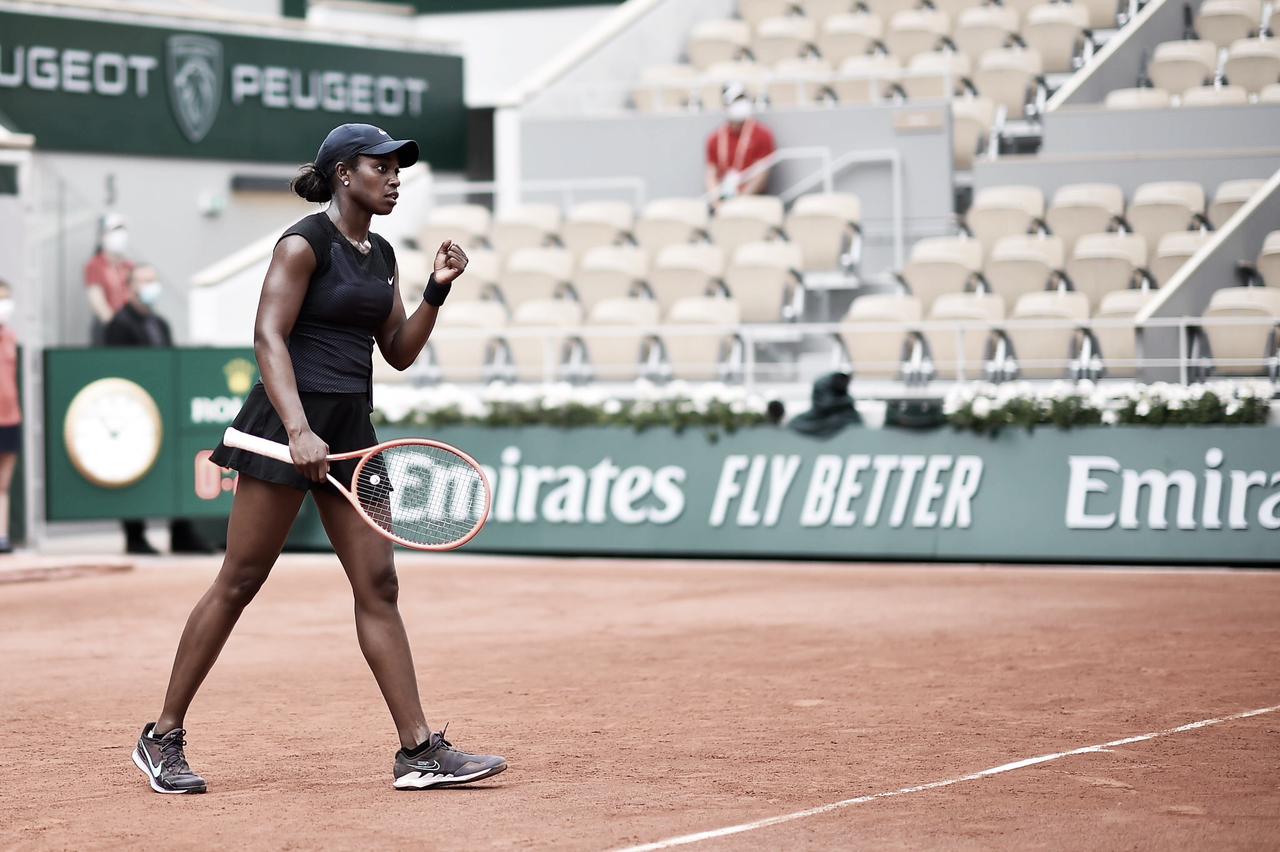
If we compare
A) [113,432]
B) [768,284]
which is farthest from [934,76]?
[113,432]

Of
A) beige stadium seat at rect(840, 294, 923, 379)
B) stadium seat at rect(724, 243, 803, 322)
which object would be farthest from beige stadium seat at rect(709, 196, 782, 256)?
beige stadium seat at rect(840, 294, 923, 379)

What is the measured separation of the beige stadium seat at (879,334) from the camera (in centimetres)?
1577

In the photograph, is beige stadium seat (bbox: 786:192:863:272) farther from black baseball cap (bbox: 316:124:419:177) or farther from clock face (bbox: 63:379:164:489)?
black baseball cap (bbox: 316:124:419:177)

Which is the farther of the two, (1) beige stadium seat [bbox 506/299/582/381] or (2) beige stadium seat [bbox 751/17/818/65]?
(2) beige stadium seat [bbox 751/17/818/65]

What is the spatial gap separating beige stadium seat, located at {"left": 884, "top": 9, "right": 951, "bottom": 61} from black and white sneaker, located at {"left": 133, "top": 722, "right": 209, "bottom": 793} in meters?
16.9

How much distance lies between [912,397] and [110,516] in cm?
684

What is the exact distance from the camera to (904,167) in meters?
19.4

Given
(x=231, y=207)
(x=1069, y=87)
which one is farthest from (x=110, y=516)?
(x=1069, y=87)

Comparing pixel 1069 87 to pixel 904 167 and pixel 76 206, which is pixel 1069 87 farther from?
pixel 76 206

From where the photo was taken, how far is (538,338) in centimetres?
1739

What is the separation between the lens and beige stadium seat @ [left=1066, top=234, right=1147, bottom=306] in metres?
16.4

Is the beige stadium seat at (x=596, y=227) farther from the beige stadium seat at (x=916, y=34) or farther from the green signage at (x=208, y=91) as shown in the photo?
the beige stadium seat at (x=916, y=34)

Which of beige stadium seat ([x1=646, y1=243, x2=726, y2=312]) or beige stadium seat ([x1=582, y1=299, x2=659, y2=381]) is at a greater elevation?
beige stadium seat ([x1=646, y1=243, x2=726, y2=312])

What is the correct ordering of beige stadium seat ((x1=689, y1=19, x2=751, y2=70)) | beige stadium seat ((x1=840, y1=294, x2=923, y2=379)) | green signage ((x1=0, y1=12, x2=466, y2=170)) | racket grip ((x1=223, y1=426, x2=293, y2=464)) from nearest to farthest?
1. racket grip ((x1=223, y1=426, x2=293, y2=464))
2. beige stadium seat ((x1=840, y1=294, x2=923, y2=379))
3. green signage ((x1=0, y1=12, x2=466, y2=170))
4. beige stadium seat ((x1=689, y1=19, x2=751, y2=70))
